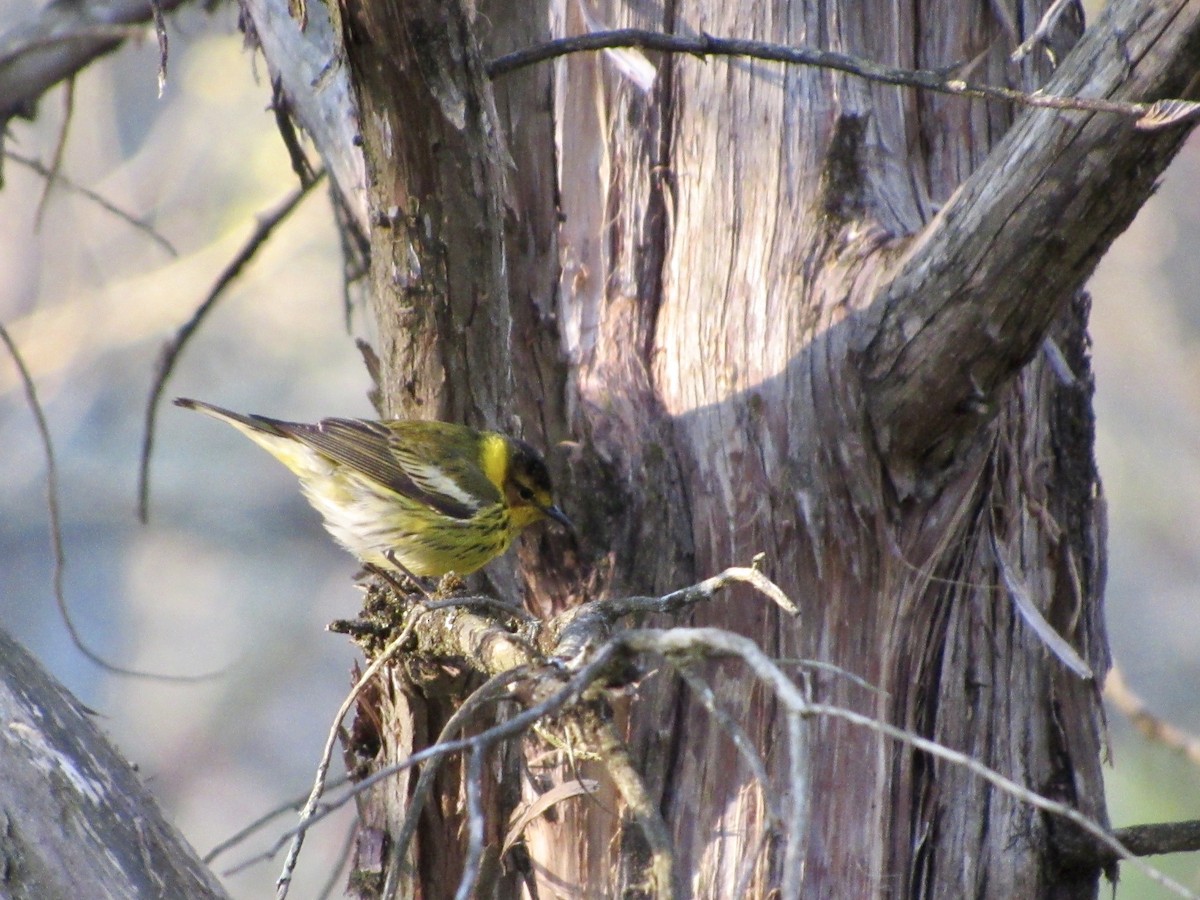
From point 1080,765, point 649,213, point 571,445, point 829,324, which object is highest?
point 649,213

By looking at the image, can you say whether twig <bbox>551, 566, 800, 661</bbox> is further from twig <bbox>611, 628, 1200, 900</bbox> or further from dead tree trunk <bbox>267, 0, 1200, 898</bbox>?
dead tree trunk <bbox>267, 0, 1200, 898</bbox>

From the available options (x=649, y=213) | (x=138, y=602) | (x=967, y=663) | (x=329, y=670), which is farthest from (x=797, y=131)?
(x=138, y=602)

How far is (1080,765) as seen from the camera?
9.77 feet

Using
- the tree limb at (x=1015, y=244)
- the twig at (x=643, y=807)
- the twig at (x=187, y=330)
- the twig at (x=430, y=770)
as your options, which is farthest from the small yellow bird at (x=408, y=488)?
→ the twig at (x=643, y=807)

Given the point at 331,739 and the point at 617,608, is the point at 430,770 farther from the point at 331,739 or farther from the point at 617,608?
the point at 331,739

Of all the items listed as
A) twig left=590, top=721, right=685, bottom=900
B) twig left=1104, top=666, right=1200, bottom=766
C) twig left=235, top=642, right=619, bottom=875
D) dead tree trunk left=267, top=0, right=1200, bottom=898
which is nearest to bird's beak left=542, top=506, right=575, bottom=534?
dead tree trunk left=267, top=0, right=1200, bottom=898

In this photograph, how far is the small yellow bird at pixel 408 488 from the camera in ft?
12.6

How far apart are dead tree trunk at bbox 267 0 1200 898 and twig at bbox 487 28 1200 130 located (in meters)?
0.17

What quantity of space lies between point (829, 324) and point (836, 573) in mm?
567

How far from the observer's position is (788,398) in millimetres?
2752

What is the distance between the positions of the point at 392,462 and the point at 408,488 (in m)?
0.13

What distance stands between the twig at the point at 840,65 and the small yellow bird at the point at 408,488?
1311mm

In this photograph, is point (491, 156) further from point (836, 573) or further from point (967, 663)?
point (967, 663)

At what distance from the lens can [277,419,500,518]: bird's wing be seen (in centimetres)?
425
